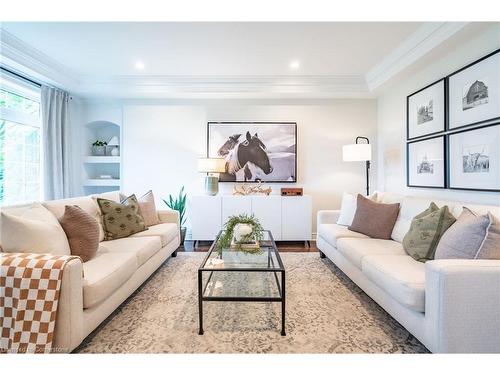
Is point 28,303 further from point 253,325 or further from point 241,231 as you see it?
point 241,231

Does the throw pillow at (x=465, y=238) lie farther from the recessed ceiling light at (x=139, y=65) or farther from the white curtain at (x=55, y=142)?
the white curtain at (x=55, y=142)

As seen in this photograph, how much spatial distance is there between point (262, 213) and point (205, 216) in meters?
0.84

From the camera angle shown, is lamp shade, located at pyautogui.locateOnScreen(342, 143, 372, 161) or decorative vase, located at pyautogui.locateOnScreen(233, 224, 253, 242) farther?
lamp shade, located at pyautogui.locateOnScreen(342, 143, 372, 161)

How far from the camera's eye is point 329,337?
1610 millimetres

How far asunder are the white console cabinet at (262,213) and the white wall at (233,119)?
46 centimetres

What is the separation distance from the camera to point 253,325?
68.4 inches

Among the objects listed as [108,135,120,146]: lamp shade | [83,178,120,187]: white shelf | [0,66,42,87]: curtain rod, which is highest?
[0,66,42,87]: curtain rod

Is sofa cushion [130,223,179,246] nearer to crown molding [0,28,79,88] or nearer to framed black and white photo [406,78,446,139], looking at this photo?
crown molding [0,28,79,88]

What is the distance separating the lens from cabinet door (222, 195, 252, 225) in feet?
12.3

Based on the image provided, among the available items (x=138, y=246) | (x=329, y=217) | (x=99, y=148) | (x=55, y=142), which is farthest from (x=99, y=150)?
(x=329, y=217)

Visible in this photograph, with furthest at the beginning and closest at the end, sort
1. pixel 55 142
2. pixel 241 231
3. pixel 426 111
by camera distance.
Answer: pixel 55 142, pixel 426 111, pixel 241 231

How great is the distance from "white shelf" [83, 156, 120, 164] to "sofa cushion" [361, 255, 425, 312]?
3.94m

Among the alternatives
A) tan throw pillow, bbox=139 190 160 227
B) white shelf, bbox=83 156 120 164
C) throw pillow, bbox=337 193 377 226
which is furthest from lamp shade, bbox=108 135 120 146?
throw pillow, bbox=337 193 377 226

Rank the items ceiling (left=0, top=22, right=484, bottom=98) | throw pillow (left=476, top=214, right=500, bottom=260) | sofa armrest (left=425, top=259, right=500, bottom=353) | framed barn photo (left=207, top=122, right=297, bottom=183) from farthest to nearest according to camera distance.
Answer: framed barn photo (left=207, top=122, right=297, bottom=183), ceiling (left=0, top=22, right=484, bottom=98), throw pillow (left=476, top=214, right=500, bottom=260), sofa armrest (left=425, top=259, right=500, bottom=353)
